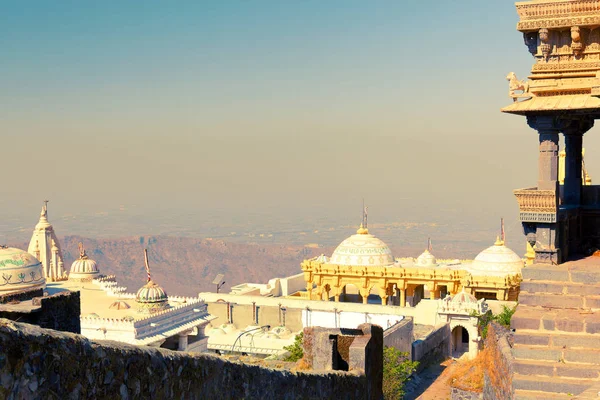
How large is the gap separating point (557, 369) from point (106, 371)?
8.58 m

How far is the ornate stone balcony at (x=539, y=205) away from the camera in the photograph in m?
14.0

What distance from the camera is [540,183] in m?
14.3

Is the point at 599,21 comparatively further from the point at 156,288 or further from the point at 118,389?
the point at 156,288

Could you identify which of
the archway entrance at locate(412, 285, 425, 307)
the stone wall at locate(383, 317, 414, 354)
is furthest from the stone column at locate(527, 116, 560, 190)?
the archway entrance at locate(412, 285, 425, 307)

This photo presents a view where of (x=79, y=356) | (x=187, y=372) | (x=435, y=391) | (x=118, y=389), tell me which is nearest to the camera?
(x=79, y=356)

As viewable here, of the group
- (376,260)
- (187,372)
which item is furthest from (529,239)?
(376,260)

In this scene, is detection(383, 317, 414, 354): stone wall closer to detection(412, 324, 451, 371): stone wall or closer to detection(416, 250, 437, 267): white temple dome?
detection(412, 324, 451, 371): stone wall

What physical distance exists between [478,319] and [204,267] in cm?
8694

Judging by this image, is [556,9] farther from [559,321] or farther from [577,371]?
[577,371]

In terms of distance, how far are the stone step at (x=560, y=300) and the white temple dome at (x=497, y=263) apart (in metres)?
22.6

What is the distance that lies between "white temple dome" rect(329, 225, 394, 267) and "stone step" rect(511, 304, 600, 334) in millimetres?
26106

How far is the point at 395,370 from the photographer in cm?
2366

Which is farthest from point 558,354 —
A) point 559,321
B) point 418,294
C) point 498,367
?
point 418,294

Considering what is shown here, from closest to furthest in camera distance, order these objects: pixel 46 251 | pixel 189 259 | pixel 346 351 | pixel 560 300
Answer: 1. pixel 346 351
2. pixel 560 300
3. pixel 46 251
4. pixel 189 259
